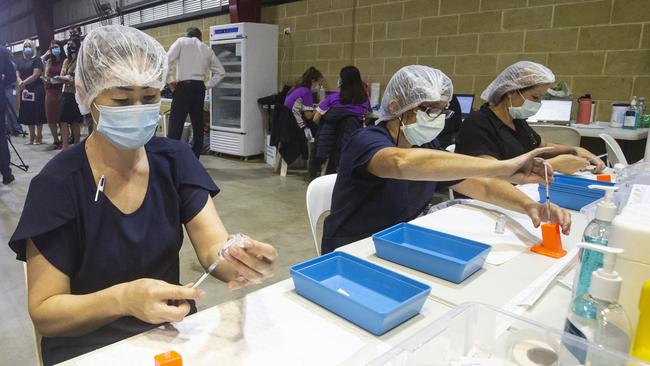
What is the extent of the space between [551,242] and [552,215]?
0.55ft

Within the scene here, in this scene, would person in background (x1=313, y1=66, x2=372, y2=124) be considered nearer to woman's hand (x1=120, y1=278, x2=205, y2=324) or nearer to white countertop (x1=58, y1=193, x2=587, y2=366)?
white countertop (x1=58, y1=193, x2=587, y2=366)

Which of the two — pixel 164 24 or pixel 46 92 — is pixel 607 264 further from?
pixel 164 24

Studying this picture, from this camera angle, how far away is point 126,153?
1.09m

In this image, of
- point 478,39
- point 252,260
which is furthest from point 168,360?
point 478,39

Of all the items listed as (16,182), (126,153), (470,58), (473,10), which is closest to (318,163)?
(470,58)

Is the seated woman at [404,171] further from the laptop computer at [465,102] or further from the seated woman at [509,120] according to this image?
the laptop computer at [465,102]

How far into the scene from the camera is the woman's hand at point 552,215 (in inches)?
49.8

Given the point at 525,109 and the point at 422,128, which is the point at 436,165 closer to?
the point at 422,128

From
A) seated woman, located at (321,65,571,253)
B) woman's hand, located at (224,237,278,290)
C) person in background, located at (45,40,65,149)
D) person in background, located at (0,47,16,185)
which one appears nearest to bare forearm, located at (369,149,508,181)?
seated woman, located at (321,65,571,253)

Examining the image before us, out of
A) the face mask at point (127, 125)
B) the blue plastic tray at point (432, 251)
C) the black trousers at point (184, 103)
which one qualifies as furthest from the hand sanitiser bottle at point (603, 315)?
the black trousers at point (184, 103)

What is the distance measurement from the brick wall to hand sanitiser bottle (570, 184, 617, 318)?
3415 millimetres

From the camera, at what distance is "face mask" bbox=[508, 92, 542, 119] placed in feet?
6.99

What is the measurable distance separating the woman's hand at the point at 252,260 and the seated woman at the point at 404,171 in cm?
58

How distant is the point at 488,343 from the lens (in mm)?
708
